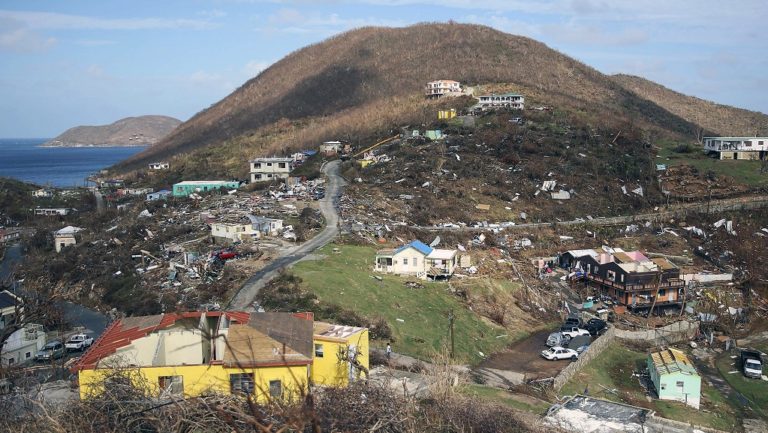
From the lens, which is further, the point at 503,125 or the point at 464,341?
the point at 503,125

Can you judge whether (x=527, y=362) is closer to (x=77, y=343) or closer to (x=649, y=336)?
(x=649, y=336)

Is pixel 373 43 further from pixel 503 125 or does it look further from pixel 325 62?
pixel 503 125

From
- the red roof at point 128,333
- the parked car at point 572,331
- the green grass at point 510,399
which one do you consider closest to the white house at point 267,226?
the parked car at point 572,331

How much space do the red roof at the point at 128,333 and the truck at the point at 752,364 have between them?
1695 centimetres

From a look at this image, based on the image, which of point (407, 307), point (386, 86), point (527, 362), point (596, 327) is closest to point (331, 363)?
point (527, 362)

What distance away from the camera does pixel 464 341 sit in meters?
20.8

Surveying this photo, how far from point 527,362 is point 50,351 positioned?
14.8 meters

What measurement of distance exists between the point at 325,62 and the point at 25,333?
276ft

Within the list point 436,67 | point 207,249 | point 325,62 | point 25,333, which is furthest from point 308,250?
point 325,62

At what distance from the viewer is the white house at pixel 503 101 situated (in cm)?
6075

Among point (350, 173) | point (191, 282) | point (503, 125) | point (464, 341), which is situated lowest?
point (464, 341)

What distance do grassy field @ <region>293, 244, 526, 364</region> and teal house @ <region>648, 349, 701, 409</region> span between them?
5.02 meters

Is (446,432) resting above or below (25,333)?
above

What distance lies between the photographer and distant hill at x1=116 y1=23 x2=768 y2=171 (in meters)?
68.5
